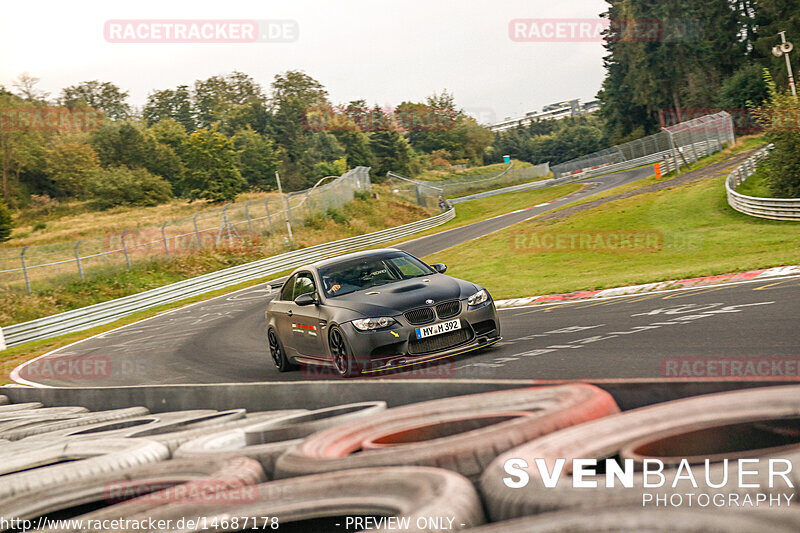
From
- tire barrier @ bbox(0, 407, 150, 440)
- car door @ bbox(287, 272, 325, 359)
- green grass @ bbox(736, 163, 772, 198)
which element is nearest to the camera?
tire barrier @ bbox(0, 407, 150, 440)

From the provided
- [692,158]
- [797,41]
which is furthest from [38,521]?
[797,41]

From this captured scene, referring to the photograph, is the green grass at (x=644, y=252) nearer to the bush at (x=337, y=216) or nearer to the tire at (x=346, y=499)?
the tire at (x=346, y=499)

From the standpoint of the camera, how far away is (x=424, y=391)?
18.6ft

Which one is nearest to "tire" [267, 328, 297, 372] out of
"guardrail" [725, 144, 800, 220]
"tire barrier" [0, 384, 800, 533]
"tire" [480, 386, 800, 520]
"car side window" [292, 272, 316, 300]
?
"car side window" [292, 272, 316, 300]

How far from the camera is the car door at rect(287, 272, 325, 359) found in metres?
10.4

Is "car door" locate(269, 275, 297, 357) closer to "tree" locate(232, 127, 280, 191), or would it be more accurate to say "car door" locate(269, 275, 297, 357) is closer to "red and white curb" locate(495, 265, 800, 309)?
"red and white curb" locate(495, 265, 800, 309)

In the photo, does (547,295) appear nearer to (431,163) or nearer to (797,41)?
(797,41)

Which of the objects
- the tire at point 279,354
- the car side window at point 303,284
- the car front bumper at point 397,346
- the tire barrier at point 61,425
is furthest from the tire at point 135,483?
the tire at point 279,354

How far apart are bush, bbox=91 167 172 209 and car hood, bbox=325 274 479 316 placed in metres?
79.9

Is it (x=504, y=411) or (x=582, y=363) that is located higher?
(x=504, y=411)

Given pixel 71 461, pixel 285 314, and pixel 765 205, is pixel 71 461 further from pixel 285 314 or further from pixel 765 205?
pixel 765 205

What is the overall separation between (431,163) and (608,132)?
2756cm

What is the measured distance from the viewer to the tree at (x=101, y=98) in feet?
450

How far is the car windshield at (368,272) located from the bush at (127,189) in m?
79.0
